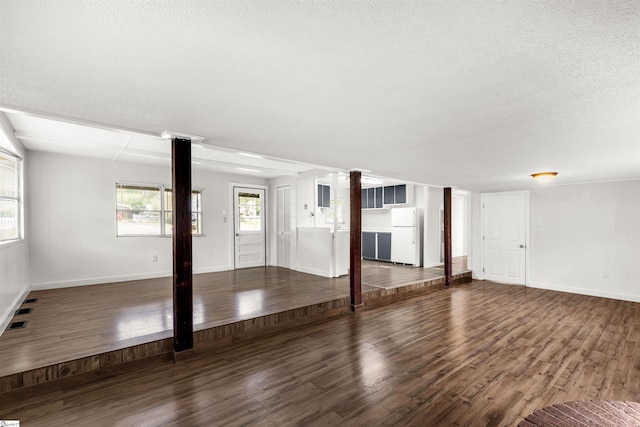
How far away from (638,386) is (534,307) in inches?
103

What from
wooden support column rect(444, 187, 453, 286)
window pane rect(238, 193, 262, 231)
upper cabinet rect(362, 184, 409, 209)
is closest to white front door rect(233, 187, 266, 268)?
window pane rect(238, 193, 262, 231)

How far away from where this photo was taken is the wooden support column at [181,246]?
3.06 metres

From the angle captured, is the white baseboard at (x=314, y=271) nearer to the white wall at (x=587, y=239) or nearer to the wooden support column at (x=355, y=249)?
the wooden support column at (x=355, y=249)

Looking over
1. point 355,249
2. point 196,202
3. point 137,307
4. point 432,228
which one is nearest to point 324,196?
point 355,249

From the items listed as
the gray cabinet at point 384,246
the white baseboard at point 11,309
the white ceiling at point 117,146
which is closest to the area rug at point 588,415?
the white ceiling at point 117,146

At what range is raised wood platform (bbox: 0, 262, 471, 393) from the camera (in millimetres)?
2666

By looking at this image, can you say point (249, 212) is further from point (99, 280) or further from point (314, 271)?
point (99, 280)

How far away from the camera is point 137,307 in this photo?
4.11m

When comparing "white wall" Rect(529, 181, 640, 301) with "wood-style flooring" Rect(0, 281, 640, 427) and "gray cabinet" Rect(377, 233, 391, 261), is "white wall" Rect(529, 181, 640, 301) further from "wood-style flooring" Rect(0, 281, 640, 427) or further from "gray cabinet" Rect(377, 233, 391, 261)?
"gray cabinet" Rect(377, 233, 391, 261)

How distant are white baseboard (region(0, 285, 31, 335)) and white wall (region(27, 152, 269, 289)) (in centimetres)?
48

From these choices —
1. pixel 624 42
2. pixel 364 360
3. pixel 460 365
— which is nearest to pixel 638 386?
pixel 460 365

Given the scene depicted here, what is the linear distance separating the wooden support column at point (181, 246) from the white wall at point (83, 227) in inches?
138

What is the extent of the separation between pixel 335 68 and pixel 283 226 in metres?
6.11

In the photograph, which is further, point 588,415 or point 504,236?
point 504,236
